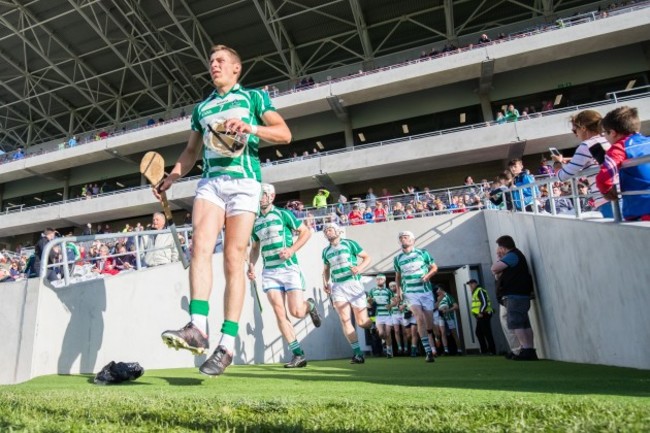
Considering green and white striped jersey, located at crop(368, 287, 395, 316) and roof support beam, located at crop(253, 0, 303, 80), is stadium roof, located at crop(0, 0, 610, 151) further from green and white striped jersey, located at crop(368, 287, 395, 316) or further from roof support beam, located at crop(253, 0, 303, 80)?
green and white striped jersey, located at crop(368, 287, 395, 316)

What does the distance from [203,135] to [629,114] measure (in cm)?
356

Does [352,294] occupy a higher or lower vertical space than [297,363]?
higher

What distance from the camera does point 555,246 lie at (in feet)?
18.5

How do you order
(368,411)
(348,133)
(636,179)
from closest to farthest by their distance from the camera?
(368,411) < (636,179) < (348,133)

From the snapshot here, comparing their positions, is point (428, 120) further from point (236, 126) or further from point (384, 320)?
point (236, 126)

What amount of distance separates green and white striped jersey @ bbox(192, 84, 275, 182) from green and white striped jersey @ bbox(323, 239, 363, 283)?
162 inches

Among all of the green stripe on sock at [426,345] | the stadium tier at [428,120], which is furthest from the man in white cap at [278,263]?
the stadium tier at [428,120]

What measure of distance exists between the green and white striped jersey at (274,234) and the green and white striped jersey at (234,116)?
2701mm

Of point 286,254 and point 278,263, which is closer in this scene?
point 286,254

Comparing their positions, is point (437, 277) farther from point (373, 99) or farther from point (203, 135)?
point (203, 135)

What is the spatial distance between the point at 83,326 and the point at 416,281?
4871 mm

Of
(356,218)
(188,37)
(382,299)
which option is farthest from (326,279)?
(188,37)

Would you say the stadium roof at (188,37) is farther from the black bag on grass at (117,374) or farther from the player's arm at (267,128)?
the black bag on grass at (117,374)

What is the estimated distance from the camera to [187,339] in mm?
2732
